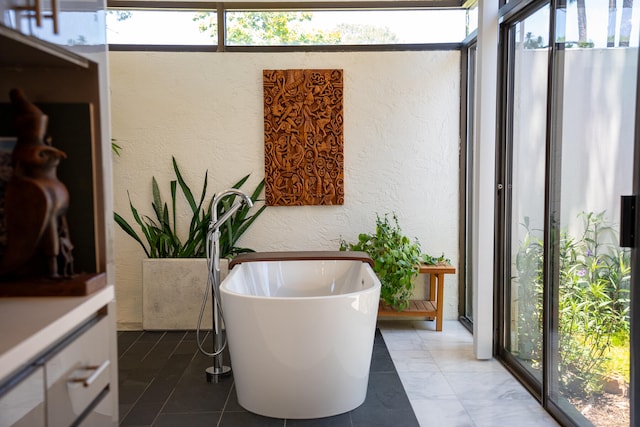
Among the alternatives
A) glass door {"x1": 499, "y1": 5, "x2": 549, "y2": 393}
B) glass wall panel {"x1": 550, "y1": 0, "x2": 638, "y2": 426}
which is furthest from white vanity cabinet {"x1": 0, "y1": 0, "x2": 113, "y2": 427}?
glass door {"x1": 499, "y1": 5, "x2": 549, "y2": 393}

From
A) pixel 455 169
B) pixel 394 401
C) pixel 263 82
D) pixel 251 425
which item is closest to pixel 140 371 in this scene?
pixel 251 425

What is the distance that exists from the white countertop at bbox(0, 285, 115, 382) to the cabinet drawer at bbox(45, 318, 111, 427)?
43mm

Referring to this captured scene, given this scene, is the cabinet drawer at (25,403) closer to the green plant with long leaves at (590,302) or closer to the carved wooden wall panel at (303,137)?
the green plant with long leaves at (590,302)

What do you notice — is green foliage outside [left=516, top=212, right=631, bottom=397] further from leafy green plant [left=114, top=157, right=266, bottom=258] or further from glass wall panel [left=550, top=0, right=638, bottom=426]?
leafy green plant [left=114, top=157, right=266, bottom=258]

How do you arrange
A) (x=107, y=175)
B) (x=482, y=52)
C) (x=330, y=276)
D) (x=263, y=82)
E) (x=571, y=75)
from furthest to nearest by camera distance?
(x=263, y=82) < (x=330, y=276) < (x=482, y=52) < (x=571, y=75) < (x=107, y=175)

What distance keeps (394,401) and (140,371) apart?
1621mm

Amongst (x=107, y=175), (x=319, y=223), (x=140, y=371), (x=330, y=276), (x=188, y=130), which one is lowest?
(x=140, y=371)

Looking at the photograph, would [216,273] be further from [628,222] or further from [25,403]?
[25,403]

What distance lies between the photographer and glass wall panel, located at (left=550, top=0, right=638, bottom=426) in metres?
2.28

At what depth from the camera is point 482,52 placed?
12.0ft

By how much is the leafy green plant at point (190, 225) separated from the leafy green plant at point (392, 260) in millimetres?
836

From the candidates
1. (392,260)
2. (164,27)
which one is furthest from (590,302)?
(164,27)

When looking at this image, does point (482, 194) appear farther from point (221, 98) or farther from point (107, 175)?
point (107, 175)

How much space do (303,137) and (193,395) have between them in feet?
7.17
